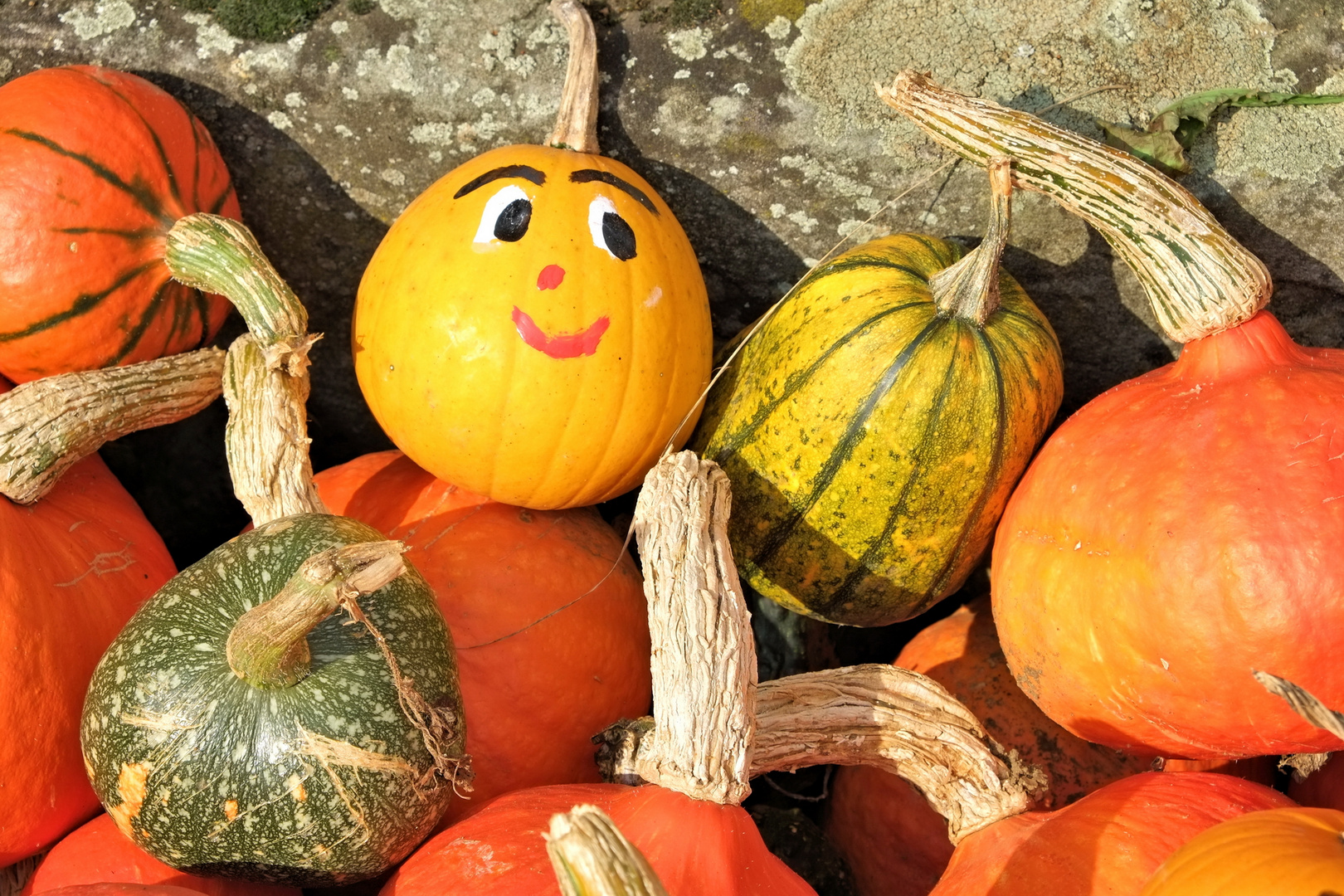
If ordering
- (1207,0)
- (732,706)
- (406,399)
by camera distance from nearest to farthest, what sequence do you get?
1. (732,706)
2. (406,399)
3. (1207,0)

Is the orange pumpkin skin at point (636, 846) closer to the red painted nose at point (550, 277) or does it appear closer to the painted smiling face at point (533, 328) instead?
the painted smiling face at point (533, 328)

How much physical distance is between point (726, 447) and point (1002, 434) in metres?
0.49

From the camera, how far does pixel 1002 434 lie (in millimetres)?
1866

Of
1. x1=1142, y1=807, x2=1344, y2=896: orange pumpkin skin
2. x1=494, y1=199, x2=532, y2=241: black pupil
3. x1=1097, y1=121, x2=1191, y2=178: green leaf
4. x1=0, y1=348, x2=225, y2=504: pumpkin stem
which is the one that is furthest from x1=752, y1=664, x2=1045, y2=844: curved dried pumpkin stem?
x1=0, y1=348, x2=225, y2=504: pumpkin stem

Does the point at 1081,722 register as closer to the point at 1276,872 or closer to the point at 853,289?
the point at 1276,872

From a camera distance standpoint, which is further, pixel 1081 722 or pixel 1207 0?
pixel 1207 0

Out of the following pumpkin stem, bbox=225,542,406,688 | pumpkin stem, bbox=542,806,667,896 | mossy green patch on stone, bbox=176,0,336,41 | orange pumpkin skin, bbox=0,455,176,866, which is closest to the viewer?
pumpkin stem, bbox=542,806,667,896

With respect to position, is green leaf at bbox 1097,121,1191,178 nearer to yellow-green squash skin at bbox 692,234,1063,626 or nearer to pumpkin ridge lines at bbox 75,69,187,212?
yellow-green squash skin at bbox 692,234,1063,626

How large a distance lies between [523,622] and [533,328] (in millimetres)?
523

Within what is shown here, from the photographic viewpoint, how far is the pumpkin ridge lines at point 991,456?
184 centimetres

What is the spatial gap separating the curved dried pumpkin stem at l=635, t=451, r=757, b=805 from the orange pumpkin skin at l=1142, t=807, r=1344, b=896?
1.81 feet

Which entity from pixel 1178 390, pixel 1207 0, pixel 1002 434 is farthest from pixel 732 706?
pixel 1207 0

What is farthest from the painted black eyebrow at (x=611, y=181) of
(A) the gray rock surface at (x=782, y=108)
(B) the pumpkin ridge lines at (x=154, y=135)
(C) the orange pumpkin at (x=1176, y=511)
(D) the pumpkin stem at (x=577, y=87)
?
(B) the pumpkin ridge lines at (x=154, y=135)

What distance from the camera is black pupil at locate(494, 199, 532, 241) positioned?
1.79 meters
